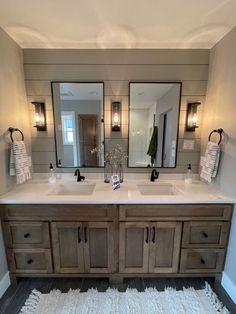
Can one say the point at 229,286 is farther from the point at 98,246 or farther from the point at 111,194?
the point at 111,194

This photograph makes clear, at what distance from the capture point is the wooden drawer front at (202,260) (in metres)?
1.65

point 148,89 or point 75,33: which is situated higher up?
point 75,33

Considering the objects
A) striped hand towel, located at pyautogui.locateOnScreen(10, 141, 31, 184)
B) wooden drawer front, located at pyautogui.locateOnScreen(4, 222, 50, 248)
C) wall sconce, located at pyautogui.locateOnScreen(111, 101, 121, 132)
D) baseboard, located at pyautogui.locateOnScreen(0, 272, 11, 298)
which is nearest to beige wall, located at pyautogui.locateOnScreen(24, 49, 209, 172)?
wall sconce, located at pyautogui.locateOnScreen(111, 101, 121, 132)

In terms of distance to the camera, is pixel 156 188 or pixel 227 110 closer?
pixel 227 110

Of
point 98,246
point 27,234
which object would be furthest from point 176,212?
point 27,234

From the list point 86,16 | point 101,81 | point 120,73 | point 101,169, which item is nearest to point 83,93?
point 101,81

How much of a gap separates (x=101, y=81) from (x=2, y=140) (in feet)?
4.17

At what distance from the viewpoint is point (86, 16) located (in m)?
1.45

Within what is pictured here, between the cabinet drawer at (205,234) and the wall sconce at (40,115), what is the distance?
1.99 m

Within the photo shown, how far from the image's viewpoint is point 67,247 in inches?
64.5

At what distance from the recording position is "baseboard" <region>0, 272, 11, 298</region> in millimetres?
1581

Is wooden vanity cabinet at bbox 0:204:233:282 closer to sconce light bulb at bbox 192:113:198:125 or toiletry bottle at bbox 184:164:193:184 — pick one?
toiletry bottle at bbox 184:164:193:184

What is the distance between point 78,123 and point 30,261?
1.60 metres

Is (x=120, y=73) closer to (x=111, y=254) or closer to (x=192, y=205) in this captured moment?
(x=192, y=205)
